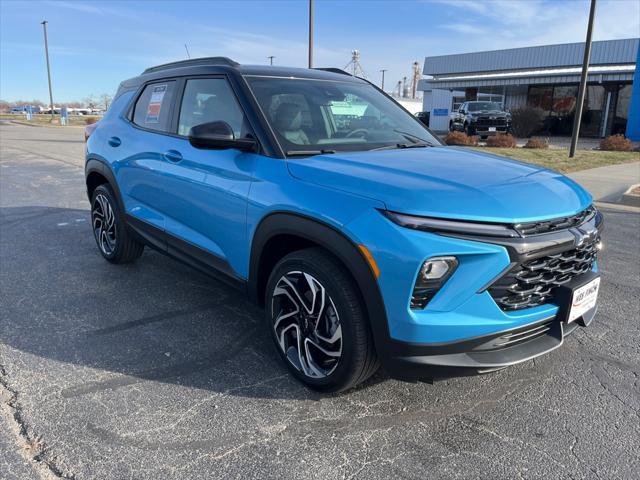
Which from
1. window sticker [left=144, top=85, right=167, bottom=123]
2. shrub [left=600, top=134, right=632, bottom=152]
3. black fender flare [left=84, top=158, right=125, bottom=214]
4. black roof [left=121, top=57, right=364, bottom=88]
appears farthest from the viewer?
shrub [left=600, top=134, right=632, bottom=152]

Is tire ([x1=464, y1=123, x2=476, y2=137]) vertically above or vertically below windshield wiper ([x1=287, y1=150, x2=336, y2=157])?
below

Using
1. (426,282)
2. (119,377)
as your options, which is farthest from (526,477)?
(119,377)

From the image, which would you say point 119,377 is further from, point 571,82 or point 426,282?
point 571,82

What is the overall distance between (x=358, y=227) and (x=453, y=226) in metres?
0.42

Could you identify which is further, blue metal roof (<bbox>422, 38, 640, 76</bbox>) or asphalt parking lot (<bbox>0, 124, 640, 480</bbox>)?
blue metal roof (<bbox>422, 38, 640, 76</bbox>)

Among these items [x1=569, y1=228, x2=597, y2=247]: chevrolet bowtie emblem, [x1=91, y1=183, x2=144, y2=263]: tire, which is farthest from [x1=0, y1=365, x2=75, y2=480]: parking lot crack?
[x1=569, y1=228, x2=597, y2=247]: chevrolet bowtie emblem

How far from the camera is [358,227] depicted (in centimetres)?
239

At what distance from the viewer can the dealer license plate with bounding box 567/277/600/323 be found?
2553mm

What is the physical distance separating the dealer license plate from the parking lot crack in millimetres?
2415

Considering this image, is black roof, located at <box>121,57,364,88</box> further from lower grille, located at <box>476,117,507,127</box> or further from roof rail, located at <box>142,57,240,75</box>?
lower grille, located at <box>476,117,507,127</box>

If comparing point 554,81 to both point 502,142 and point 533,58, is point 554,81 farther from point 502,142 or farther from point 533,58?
point 502,142

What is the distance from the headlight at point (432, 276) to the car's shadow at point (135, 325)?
946 millimetres

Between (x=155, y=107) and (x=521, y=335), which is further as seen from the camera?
(x=155, y=107)

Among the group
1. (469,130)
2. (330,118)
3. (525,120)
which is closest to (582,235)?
(330,118)
